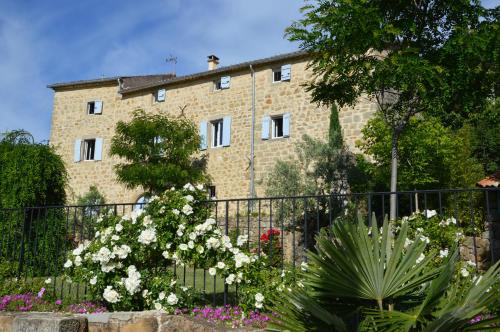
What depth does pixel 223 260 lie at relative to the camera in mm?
5277

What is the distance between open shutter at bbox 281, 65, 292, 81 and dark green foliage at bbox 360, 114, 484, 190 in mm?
4696

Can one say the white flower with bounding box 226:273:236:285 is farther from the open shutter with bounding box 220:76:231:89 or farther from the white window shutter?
the white window shutter

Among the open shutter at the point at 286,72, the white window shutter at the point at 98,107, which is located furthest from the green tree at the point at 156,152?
the white window shutter at the point at 98,107

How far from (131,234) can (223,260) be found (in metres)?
1.18

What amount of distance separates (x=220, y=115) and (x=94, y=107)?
8.01 meters

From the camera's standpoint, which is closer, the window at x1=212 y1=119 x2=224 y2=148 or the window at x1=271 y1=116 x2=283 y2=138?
the window at x1=271 y1=116 x2=283 y2=138

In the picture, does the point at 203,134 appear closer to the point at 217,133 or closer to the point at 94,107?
the point at 217,133

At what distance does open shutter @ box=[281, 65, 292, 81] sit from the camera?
19188 millimetres

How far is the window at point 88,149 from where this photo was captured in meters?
24.9

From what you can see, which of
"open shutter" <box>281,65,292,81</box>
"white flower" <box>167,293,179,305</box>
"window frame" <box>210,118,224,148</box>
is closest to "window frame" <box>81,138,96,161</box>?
"window frame" <box>210,118,224,148</box>

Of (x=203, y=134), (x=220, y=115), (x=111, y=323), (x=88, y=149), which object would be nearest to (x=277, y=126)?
(x=220, y=115)

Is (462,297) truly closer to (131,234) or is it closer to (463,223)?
(131,234)

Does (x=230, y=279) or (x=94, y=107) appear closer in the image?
(x=230, y=279)

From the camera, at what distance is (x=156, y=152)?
19.4 metres
